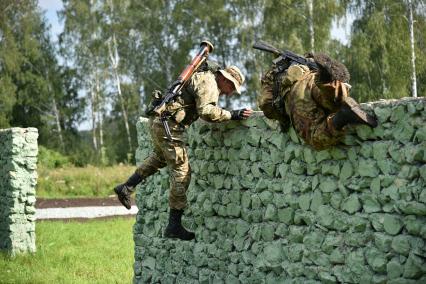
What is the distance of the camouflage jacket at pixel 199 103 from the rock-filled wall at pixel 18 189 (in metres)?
5.78

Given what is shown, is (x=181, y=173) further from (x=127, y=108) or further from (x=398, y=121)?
(x=127, y=108)

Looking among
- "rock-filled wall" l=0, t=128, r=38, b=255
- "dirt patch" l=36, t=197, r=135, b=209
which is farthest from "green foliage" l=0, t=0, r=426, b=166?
"rock-filled wall" l=0, t=128, r=38, b=255

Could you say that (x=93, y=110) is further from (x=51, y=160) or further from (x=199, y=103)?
(x=199, y=103)

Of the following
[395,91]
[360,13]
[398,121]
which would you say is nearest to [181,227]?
[398,121]

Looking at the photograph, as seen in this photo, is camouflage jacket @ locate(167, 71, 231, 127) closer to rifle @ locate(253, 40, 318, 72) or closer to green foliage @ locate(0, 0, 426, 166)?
rifle @ locate(253, 40, 318, 72)

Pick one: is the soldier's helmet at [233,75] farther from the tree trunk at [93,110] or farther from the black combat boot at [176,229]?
the tree trunk at [93,110]

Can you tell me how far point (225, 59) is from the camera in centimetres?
3228

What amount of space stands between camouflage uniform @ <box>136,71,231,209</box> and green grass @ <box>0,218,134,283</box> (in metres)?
3.11

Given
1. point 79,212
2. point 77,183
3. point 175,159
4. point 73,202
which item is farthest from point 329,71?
point 77,183

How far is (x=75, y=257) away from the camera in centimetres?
1145

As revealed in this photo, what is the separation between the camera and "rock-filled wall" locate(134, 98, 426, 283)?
15.1ft

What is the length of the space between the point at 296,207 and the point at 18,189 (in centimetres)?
743

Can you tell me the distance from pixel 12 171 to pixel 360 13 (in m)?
15.4

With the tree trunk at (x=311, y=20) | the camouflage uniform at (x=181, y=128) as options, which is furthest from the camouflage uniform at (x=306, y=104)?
the tree trunk at (x=311, y=20)
